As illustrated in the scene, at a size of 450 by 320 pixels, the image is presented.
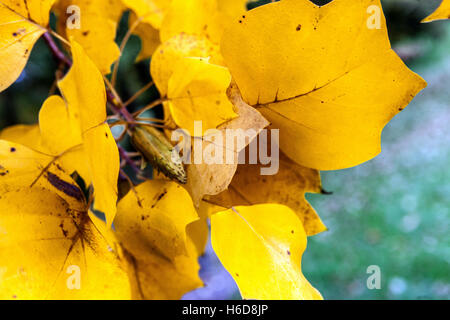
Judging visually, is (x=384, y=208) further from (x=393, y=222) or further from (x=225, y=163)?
(x=225, y=163)

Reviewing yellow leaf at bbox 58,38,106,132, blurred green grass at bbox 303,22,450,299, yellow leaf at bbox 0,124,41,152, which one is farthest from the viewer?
blurred green grass at bbox 303,22,450,299

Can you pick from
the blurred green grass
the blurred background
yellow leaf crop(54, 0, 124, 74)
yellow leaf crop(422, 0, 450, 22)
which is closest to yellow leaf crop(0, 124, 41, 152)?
yellow leaf crop(54, 0, 124, 74)

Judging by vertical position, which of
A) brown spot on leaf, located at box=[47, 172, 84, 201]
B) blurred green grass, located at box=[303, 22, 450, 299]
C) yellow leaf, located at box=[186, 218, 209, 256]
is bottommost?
blurred green grass, located at box=[303, 22, 450, 299]

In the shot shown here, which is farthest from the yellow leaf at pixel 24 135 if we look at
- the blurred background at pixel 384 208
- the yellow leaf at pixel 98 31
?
the blurred background at pixel 384 208

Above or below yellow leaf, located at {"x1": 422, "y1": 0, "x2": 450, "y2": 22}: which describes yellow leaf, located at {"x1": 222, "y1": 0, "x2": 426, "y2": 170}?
below

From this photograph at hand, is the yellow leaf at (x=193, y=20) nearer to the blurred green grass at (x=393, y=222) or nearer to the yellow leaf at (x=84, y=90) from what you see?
the yellow leaf at (x=84, y=90)

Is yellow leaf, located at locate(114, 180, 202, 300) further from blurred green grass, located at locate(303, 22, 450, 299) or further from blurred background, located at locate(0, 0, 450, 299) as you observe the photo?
blurred green grass, located at locate(303, 22, 450, 299)

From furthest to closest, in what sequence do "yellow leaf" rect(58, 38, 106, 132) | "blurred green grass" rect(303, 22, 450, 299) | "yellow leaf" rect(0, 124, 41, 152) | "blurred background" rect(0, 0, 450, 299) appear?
"blurred green grass" rect(303, 22, 450, 299), "blurred background" rect(0, 0, 450, 299), "yellow leaf" rect(0, 124, 41, 152), "yellow leaf" rect(58, 38, 106, 132)
